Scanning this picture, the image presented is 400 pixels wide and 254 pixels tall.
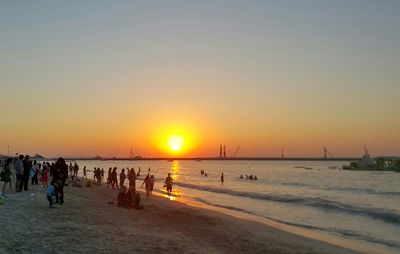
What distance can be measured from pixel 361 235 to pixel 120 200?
12.2 meters

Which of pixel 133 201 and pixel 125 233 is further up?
pixel 133 201

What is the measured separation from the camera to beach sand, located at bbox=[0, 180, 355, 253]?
11.6 meters

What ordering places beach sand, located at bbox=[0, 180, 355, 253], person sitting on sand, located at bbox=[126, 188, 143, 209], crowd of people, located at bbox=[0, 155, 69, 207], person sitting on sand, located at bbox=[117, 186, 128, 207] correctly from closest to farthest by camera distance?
beach sand, located at bbox=[0, 180, 355, 253], crowd of people, located at bbox=[0, 155, 69, 207], person sitting on sand, located at bbox=[126, 188, 143, 209], person sitting on sand, located at bbox=[117, 186, 128, 207]

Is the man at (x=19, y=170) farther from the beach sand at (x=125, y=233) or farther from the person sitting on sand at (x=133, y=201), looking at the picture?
the person sitting on sand at (x=133, y=201)

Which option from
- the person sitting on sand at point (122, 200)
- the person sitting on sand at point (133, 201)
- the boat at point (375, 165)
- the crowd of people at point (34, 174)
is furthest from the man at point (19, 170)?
the boat at point (375, 165)

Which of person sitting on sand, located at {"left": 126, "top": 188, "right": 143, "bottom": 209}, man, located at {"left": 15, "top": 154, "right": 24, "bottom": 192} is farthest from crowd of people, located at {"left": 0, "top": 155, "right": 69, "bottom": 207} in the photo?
person sitting on sand, located at {"left": 126, "top": 188, "right": 143, "bottom": 209}

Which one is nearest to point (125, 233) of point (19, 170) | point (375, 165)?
point (19, 170)

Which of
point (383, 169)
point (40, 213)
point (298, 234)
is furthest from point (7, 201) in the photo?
point (383, 169)

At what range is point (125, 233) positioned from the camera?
13977 millimetres

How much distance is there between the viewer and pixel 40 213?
16359mm

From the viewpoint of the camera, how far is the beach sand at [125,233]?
38.0 feet

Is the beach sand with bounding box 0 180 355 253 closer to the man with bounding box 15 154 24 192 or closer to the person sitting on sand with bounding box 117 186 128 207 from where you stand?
the person sitting on sand with bounding box 117 186 128 207

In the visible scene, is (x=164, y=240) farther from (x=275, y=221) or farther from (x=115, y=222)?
(x=275, y=221)

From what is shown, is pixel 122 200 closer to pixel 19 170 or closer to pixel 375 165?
pixel 19 170
